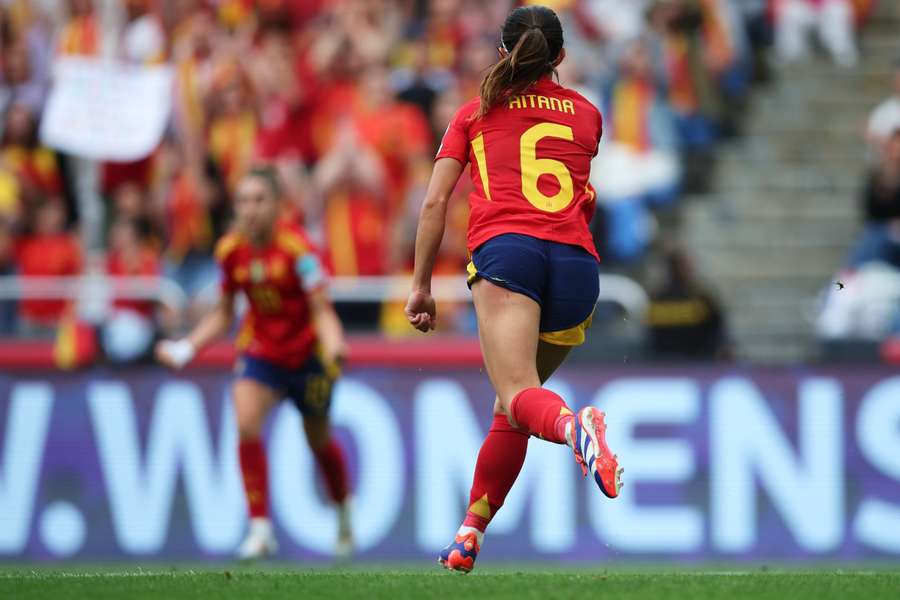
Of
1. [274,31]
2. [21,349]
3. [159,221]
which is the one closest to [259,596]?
[21,349]

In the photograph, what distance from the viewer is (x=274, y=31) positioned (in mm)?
14570

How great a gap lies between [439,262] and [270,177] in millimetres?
3095

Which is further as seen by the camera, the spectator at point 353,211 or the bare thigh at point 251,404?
the spectator at point 353,211

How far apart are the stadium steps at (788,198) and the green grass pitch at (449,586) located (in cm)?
620

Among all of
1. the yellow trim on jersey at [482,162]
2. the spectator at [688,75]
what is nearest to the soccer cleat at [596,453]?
the yellow trim on jersey at [482,162]

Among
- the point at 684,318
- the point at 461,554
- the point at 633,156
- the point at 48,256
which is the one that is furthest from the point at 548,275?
the point at 48,256

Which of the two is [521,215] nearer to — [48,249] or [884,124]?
[884,124]

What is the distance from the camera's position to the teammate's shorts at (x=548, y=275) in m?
6.53

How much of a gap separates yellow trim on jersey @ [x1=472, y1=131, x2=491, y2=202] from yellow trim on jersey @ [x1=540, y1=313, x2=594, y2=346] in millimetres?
652

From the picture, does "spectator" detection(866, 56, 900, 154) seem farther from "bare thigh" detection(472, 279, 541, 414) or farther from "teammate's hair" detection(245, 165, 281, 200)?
"bare thigh" detection(472, 279, 541, 414)

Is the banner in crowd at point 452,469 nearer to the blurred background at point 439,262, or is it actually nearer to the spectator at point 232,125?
the blurred background at point 439,262

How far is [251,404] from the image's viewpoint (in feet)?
32.3

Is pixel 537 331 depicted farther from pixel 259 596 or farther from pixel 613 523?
pixel 613 523

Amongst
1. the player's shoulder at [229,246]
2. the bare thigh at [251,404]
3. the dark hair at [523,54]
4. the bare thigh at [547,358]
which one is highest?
the dark hair at [523,54]
